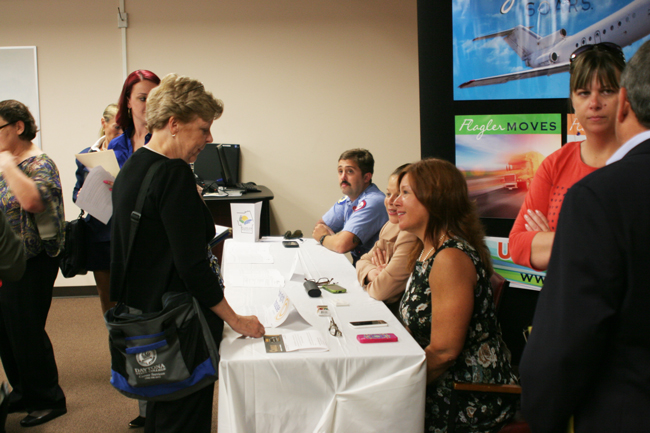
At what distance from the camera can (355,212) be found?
2.88 metres

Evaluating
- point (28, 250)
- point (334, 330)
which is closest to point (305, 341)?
point (334, 330)

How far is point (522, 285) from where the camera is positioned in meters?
2.18

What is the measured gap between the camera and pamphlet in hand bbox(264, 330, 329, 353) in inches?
53.0

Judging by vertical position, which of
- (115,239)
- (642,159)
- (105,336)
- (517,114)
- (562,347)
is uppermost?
(517,114)

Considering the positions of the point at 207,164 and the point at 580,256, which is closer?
the point at 580,256

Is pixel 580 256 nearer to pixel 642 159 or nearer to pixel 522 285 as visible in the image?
pixel 642 159

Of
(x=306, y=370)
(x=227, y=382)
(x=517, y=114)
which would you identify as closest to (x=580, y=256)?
(x=306, y=370)

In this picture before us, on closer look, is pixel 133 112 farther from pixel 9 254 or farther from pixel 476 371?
pixel 476 371

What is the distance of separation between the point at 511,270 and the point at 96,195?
1879mm

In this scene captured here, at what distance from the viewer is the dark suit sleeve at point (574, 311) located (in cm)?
70

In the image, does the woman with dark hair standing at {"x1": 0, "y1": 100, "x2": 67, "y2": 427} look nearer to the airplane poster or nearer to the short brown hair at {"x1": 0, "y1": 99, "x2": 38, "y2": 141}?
the short brown hair at {"x1": 0, "y1": 99, "x2": 38, "y2": 141}

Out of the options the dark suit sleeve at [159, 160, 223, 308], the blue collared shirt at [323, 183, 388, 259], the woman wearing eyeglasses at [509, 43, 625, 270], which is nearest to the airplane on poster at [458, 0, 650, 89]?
the woman wearing eyeglasses at [509, 43, 625, 270]

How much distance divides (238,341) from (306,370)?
245 millimetres

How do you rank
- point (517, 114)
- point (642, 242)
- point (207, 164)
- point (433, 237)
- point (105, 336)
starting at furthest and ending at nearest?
1. point (207, 164)
2. point (105, 336)
3. point (517, 114)
4. point (433, 237)
5. point (642, 242)
